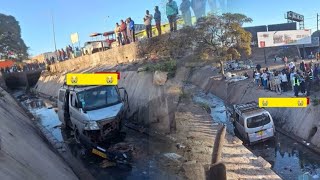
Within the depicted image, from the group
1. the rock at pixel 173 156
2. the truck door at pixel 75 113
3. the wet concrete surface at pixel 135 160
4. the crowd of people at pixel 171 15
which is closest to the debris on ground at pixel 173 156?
the rock at pixel 173 156

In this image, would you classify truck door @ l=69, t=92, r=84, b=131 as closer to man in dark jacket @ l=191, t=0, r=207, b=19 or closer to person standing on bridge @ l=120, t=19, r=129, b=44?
man in dark jacket @ l=191, t=0, r=207, b=19

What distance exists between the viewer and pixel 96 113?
15633mm

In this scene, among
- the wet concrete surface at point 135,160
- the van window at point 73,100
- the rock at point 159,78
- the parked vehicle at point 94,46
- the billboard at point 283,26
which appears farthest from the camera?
the billboard at point 283,26

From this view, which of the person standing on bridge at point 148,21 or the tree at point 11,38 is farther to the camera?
the tree at point 11,38

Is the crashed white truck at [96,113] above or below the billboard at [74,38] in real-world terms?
below

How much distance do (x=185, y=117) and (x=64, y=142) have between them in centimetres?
612

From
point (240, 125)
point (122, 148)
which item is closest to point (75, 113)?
point (122, 148)

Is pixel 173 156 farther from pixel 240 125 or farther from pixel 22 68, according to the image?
pixel 22 68

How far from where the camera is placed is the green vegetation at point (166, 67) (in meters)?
19.8

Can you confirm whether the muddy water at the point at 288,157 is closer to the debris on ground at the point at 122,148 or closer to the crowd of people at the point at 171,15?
the debris on ground at the point at 122,148

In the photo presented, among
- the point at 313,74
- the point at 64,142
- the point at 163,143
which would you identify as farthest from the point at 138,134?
the point at 313,74

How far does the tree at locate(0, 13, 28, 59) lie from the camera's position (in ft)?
206

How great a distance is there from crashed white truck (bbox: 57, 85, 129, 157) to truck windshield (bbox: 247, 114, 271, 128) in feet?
21.9

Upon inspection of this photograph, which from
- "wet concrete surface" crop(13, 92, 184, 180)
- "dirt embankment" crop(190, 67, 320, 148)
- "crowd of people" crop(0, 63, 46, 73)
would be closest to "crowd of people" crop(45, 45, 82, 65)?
"crowd of people" crop(0, 63, 46, 73)
